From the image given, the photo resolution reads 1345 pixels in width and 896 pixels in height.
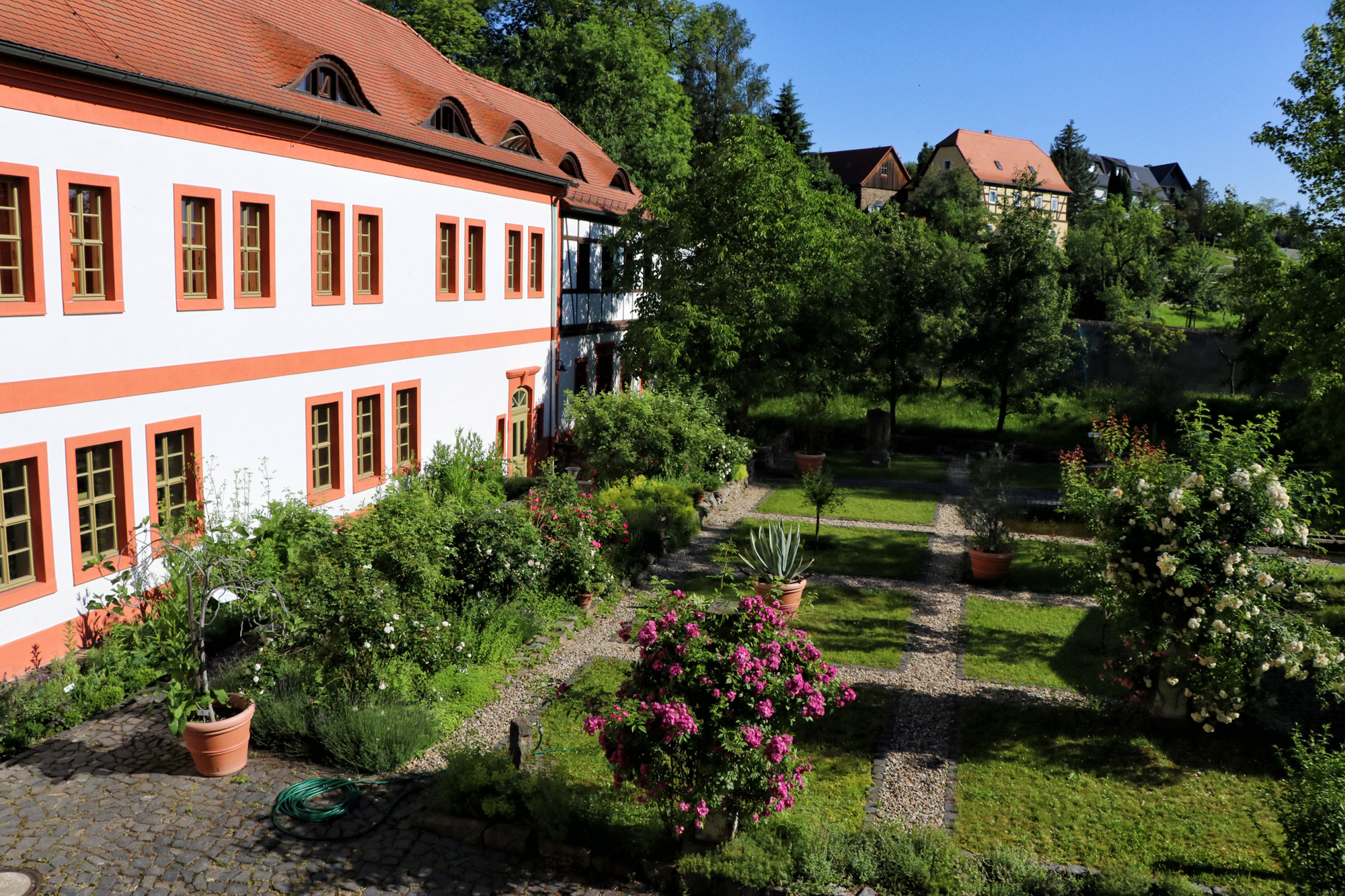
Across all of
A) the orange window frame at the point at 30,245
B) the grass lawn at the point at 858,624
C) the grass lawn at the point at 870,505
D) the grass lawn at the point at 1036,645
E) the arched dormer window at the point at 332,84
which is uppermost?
the arched dormer window at the point at 332,84

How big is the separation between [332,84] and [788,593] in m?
10.8

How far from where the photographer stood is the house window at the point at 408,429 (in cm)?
1742

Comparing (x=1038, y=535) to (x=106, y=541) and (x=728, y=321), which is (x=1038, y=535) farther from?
(x=106, y=541)

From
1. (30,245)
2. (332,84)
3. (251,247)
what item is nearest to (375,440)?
(251,247)

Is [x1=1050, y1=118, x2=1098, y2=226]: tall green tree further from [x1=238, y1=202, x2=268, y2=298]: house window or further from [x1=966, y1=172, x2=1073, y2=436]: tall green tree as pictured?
[x1=238, y1=202, x2=268, y2=298]: house window

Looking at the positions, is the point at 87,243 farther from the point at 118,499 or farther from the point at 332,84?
the point at 332,84

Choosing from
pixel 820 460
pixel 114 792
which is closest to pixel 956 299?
pixel 820 460

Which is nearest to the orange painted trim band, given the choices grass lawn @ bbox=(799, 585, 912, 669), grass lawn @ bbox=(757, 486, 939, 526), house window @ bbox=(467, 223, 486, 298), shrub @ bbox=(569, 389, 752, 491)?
house window @ bbox=(467, 223, 486, 298)

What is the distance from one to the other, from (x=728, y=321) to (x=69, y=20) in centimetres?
1455

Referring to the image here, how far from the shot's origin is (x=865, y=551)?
1777 cm

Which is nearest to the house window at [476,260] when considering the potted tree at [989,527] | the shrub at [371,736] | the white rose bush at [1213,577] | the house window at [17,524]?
the house window at [17,524]

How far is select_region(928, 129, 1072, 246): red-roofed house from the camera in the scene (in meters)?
71.9

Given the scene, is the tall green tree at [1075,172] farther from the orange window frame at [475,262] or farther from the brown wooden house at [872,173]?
the orange window frame at [475,262]

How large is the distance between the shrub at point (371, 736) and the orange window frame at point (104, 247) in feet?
18.2
